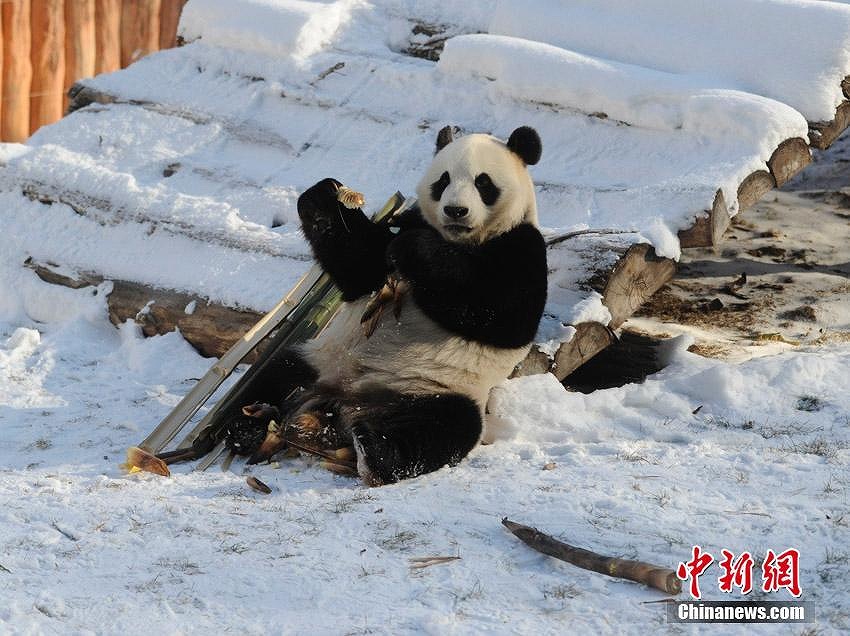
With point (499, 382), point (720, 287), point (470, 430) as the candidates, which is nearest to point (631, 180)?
point (720, 287)

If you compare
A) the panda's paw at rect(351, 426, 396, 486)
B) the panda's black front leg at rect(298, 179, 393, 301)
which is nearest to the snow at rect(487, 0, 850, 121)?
the panda's black front leg at rect(298, 179, 393, 301)

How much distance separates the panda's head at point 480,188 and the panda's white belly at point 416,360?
1.27 ft

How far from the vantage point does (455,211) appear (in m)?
3.97

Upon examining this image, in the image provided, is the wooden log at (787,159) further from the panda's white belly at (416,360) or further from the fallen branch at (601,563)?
the fallen branch at (601,563)

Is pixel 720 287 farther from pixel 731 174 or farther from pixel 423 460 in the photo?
pixel 423 460

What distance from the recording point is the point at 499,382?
172 inches

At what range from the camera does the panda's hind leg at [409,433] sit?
3758 mm

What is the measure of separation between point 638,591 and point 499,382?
159 centimetres

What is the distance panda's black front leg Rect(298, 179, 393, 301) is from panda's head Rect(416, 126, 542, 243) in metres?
0.29

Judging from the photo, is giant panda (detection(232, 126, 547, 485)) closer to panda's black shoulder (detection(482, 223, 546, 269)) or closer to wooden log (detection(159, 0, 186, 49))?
panda's black shoulder (detection(482, 223, 546, 269))

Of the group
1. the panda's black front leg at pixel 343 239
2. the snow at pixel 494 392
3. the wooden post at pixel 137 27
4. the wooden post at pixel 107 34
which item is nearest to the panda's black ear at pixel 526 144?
the panda's black front leg at pixel 343 239

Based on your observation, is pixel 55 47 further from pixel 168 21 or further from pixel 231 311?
pixel 231 311

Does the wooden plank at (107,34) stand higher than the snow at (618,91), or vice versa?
the snow at (618,91)

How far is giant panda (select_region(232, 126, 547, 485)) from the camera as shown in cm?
394
